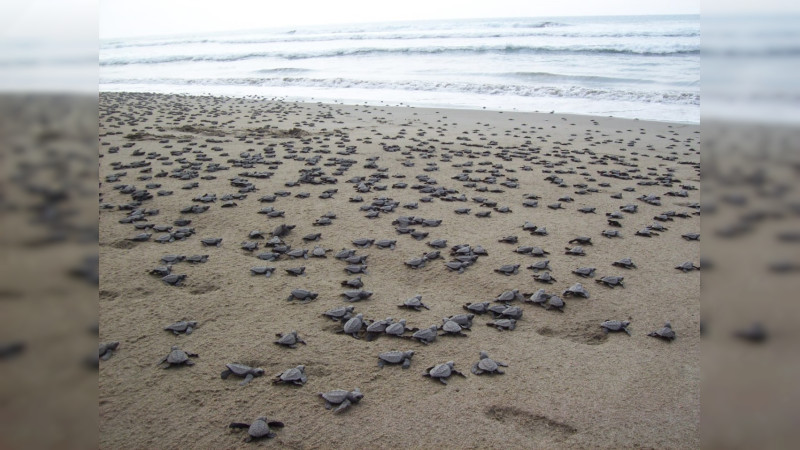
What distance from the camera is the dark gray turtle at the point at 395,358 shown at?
11.1 ft

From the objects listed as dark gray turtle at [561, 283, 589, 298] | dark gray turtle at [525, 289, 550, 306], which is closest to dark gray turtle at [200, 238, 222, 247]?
dark gray turtle at [525, 289, 550, 306]

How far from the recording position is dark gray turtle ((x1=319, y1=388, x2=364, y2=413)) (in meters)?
2.96

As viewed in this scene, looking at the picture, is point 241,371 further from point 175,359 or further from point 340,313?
point 340,313

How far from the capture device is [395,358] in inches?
133

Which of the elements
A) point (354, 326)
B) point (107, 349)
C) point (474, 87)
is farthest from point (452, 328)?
point (474, 87)

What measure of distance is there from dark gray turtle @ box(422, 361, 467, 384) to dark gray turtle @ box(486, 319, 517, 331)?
2.12 ft

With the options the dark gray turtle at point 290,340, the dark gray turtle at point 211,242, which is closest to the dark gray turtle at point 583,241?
the dark gray turtle at point 290,340

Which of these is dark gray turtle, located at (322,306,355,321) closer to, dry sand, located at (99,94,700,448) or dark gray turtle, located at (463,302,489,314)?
dry sand, located at (99,94,700,448)

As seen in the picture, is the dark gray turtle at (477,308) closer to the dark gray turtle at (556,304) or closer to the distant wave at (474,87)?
the dark gray turtle at (556,304)

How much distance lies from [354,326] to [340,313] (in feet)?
0.68

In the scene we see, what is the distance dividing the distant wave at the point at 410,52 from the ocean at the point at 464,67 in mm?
70

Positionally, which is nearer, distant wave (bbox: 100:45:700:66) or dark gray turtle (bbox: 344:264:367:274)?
dark gray turtle (bbox: 344:264:367:274)
